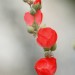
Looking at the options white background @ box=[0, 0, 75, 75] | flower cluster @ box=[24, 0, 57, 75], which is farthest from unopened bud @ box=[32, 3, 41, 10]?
white background @ box=[0, 0, 75, 75]

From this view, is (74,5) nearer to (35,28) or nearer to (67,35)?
(67,35)

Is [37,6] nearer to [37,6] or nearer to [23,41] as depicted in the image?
[37,6]

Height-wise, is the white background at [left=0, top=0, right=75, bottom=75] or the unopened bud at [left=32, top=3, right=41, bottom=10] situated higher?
the unopened bud at [left=32, top=3, right=41, bottom=10]

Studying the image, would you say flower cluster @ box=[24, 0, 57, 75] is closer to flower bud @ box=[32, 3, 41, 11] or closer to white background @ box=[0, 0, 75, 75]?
flower bud @ box=[32, 3, 41, 11]

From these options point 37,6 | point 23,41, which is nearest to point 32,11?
point 37,6

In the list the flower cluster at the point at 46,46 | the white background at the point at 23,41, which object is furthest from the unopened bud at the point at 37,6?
the white background at the point at 23,41

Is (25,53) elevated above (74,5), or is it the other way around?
(74,5)

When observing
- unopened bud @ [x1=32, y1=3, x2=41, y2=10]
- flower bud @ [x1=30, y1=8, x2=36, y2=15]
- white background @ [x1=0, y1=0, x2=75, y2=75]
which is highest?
unopened bud @ [x1=32, y1=3, x2=41, y2=10]

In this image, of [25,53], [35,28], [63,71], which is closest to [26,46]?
[25,53]
